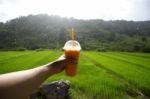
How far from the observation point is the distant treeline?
54875mm

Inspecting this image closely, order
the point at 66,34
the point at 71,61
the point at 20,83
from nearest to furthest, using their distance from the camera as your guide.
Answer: the point at 20,83 → the point at 71,61 → the point at 66,34

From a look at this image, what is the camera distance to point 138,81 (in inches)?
331

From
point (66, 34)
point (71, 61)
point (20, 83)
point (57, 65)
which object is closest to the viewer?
point (20, 83)

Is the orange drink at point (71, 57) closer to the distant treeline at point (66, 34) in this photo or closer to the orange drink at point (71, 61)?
the orange drink at point (71, 61)

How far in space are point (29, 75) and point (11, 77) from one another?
5.3 inches

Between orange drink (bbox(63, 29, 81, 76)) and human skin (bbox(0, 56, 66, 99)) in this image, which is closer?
human skin (bbox(0, 56, 66, 99))

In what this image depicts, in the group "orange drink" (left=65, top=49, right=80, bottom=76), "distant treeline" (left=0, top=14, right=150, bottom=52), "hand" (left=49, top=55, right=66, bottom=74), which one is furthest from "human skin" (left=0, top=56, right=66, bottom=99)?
"distant treeline" (left=0, top=14, right=150, bottom=52)

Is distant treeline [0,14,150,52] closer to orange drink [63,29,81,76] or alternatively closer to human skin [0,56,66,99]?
orange drink [63,29,81,76]

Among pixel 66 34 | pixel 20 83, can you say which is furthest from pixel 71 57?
pixel 66 34

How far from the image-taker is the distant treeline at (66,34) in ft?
180

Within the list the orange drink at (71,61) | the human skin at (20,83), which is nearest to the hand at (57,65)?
the orange drink at (71,61)

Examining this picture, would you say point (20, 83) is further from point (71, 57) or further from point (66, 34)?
point (66, 34)

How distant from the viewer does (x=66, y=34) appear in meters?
71.8

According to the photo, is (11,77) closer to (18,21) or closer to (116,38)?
(116,38)
